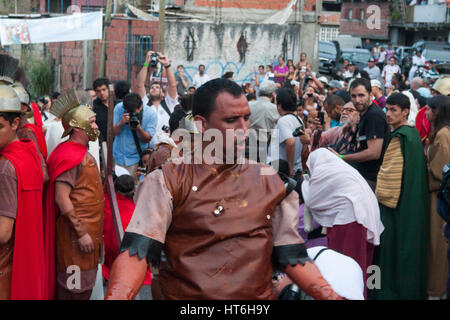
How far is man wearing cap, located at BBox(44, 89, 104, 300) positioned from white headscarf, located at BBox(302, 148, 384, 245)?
162 centimetres

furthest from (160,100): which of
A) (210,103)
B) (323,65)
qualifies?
(323,65)

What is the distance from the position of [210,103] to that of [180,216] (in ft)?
1.50

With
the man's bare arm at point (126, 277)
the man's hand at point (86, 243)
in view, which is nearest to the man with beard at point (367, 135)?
the man's hand at point (86, 243)

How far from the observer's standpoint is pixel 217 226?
7.77 ft

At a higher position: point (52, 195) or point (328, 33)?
point (328, 33)

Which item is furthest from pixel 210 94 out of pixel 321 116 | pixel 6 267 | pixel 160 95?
pixel 160 95

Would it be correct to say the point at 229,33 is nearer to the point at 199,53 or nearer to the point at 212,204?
the point at 199,53

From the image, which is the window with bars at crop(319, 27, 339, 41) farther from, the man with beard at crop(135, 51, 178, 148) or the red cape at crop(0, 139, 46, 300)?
the red cape at crop(0, 139, 46, 300)

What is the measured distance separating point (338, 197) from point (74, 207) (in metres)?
1.91

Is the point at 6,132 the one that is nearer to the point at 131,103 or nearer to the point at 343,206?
the point at 343,206

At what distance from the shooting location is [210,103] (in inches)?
98.0

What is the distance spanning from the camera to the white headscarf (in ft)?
15.0

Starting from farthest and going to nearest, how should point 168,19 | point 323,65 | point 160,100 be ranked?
point 323,65 < point 168,19 < point 160,100
